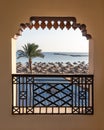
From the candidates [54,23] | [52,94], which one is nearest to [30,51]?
[54,23]

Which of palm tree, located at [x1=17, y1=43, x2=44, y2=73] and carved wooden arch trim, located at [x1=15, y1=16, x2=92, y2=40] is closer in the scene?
carved wooden arch trim, located at [x1=15, y1=16, x2=92, y2=40]

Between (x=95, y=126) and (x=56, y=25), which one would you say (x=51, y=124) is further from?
(x=56, y=25)

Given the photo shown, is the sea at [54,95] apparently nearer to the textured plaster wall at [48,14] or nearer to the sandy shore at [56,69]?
the textured plaster wall at [48,14]

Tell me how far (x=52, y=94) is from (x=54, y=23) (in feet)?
4.25

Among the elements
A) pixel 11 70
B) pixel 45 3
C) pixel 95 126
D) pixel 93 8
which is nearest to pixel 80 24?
pixel 93 8

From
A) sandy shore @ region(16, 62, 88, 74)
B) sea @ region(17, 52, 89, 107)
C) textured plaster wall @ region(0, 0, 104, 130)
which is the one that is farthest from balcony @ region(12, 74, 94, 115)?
sandy shore @ region(16, 62, 88, 74)

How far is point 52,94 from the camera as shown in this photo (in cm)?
470

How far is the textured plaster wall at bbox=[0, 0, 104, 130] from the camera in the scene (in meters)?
4.52

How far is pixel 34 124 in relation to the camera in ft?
15.2

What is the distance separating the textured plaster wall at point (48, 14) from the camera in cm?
452

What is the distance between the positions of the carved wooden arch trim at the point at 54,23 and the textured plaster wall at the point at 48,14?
0.11 metres

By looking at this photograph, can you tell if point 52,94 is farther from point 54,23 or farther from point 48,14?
point 48,14

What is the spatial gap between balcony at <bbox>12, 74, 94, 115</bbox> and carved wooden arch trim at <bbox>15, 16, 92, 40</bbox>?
83cm

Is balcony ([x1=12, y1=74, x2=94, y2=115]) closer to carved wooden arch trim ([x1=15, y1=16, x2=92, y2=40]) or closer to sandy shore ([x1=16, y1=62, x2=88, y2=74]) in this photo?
carved wooden arch trim ([x1=15, y1=16, x2=92, y2=40])
